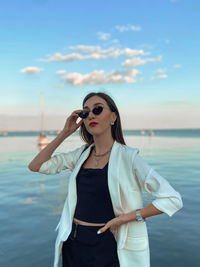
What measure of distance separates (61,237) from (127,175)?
0.76 metres

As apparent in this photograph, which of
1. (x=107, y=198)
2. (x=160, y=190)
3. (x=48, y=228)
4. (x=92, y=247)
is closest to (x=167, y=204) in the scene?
(x=160, y=190)

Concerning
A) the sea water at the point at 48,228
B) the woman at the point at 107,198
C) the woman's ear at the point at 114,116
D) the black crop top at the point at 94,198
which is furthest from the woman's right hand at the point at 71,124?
the sea water at the point at 48,228

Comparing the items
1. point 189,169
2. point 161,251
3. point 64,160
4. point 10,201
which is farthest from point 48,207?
point 189,169

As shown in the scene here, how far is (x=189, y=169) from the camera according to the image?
12367mm

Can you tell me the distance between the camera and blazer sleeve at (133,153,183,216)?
1659 millimetres

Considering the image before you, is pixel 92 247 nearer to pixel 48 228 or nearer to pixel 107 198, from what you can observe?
pixel 107 198

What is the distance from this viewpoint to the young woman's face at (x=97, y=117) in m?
2.10

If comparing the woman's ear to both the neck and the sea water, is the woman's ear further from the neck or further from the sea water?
the sea water

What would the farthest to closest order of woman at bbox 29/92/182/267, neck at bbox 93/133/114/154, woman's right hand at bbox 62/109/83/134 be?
woman's right hand at bbox 62/109/83/134 → neck at bbox 93/133/114/154 → woman at bbox 29/92/182/267

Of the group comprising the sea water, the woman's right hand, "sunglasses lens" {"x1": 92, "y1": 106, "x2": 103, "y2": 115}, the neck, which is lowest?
the sea water

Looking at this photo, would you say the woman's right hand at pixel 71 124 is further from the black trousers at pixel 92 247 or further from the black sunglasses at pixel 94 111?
the black trousers at pixel 92 247

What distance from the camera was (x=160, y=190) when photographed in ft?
5.49

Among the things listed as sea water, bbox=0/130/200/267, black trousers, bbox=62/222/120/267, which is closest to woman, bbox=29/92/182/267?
black trousers, bbox=62/222/120/267

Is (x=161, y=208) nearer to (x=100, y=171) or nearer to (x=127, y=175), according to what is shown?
(x=127, y=175)
